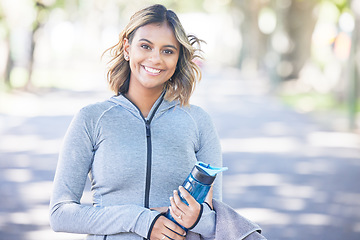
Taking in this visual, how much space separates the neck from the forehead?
24 centimetres

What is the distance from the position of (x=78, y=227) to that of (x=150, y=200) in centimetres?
30

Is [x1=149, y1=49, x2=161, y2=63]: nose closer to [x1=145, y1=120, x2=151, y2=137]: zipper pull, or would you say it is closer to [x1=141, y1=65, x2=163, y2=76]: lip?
[x1=141, y1=65, x2=163, y2=76]: lip

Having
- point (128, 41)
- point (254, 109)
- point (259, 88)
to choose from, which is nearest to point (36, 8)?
point (254, 109)

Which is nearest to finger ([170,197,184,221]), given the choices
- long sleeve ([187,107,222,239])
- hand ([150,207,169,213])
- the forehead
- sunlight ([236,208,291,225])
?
hand ([150,207,169,213])

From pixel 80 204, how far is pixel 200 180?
1.72 ft

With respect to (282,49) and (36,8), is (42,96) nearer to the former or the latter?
(36,8)

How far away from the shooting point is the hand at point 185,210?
7.43 feet

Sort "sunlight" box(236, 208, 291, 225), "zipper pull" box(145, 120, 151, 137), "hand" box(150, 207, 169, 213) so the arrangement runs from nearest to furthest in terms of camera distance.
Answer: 1. "hand" box(150, 207, 169, 213)
2. "zipper pull" box(145, 120, 151, 137)
3. "sunlight" box(236, 208, 291, 225)

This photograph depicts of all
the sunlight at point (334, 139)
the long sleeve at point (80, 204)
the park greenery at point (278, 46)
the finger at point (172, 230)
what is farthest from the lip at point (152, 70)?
the sunlight at point (334, 139)

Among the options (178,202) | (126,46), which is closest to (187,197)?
(178,202)

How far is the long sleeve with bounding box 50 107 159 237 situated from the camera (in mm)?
2359

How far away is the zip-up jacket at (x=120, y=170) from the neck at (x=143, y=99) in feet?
0.29

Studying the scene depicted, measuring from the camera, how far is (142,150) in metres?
2.49

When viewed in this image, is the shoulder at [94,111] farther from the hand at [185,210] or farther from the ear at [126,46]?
the hand at [185,210]
